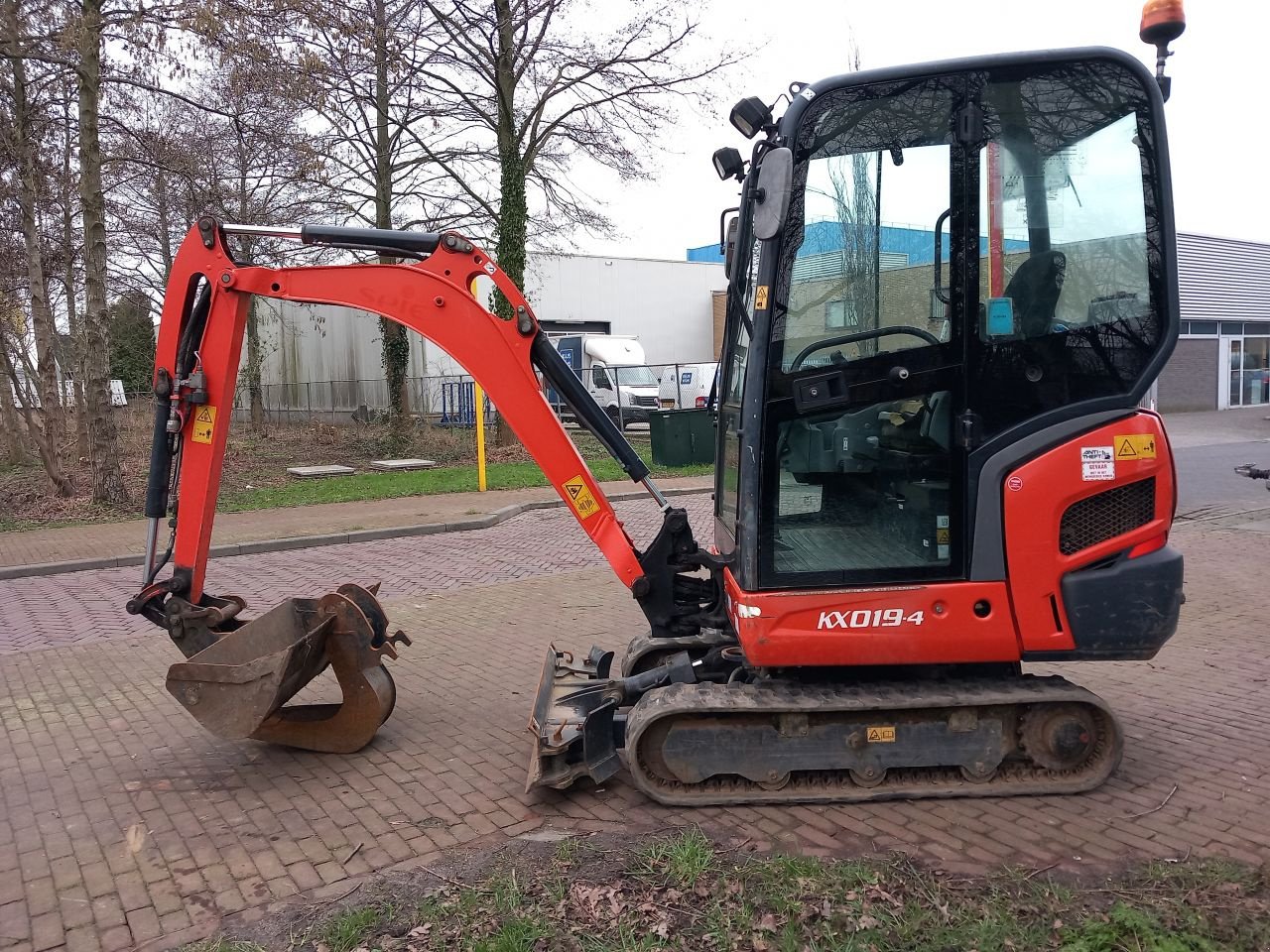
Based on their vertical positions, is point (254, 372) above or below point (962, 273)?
above

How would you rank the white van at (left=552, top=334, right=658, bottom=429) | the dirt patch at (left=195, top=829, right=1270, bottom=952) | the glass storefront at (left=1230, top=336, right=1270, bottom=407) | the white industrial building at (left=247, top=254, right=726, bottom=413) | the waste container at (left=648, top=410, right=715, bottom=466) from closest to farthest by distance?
the dirt patch at (left=195, top=829, right=1270, bottom=952) → the waste container at (left=648, top=410, right=715, bottom=466) → the white van at (left=552, top=334, right=658, bottom=429) → the white industrial building at (left=247, top=254, right=726, bottom=413) → the glass storefront at (left=1230, top=336, right=1270, bottom=407)

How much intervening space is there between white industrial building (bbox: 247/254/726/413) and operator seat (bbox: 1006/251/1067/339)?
23257 mm

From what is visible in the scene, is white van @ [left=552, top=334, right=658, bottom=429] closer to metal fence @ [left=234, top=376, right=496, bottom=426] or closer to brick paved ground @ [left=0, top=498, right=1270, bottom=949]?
metal fence @ [left=234, top=376, right=496, bottom=426]

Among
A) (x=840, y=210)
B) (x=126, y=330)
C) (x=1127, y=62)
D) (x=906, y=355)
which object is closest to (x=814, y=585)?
(x=906, y=355)

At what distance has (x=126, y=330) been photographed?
124ft

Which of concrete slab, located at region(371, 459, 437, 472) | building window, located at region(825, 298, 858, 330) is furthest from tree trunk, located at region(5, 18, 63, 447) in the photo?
building window, located at region(825, 298, 858, 330)

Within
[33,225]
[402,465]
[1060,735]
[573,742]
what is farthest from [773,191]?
[402,465]

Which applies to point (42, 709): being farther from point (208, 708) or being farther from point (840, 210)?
point (840, 210)

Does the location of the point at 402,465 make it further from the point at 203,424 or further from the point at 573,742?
the point at 573,742

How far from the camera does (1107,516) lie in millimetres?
4043

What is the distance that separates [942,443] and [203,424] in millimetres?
3631

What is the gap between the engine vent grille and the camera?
404 centimetres

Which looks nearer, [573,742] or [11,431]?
[573,742]

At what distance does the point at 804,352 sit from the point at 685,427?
14121 mm
